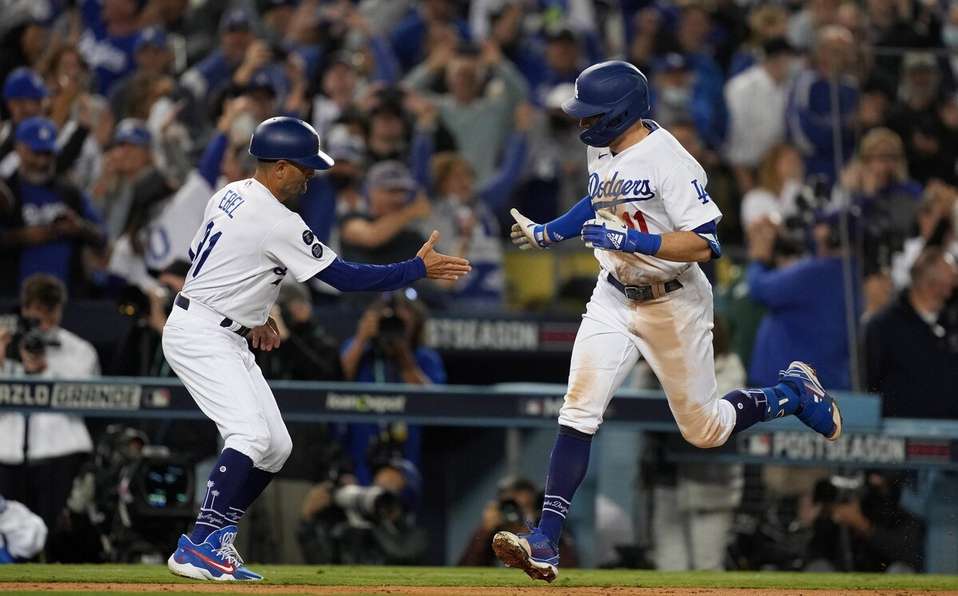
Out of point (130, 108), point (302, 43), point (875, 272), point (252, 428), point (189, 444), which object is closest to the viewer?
point (252, 428)

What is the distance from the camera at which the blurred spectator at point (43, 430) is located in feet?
30.6

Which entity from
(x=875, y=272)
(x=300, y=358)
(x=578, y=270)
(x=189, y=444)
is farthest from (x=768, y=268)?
(x=189, y=444)

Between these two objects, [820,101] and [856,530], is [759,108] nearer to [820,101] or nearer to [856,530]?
[820,101]

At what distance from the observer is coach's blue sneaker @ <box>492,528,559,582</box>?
673 cm

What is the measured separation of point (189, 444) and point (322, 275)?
9.82 ft

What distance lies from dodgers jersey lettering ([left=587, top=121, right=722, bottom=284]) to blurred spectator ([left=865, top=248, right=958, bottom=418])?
3672 mm

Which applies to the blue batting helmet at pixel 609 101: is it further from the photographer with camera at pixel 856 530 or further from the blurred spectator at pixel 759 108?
the blurred spectator at pixel 759 108

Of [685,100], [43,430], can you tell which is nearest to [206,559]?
[43,430]

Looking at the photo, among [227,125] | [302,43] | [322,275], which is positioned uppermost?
[302,43]

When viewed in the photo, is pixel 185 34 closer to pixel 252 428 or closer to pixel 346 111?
pixel 346 111

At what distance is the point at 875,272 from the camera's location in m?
11.1

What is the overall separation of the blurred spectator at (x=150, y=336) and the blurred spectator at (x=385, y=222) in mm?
1520

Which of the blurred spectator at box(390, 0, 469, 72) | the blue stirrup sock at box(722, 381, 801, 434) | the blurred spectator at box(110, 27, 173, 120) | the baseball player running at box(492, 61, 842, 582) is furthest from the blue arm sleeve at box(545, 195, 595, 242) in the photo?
the blurred spectator at box(390, 0, 469, 72)

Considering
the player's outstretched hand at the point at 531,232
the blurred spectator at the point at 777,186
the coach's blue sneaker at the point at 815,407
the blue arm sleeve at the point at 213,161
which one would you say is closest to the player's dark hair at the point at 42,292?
the blue arm sleeve at the point at 213,161
